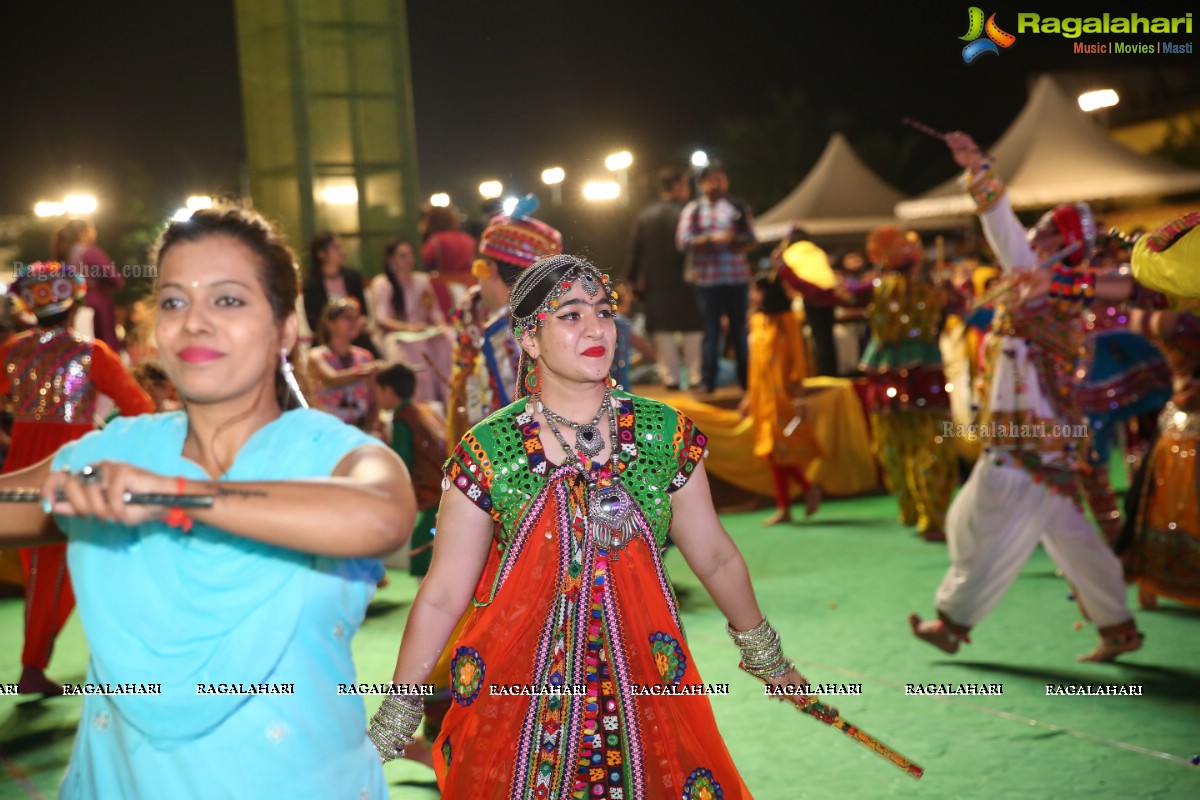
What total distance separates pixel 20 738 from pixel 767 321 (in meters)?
6.26

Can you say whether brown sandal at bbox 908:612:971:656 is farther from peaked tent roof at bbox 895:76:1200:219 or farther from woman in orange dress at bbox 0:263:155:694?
peaked tent roof at bbox 895:76:1200:219

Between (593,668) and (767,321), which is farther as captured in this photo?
(767,321)

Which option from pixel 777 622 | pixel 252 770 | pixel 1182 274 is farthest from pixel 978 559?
pixel 252 770

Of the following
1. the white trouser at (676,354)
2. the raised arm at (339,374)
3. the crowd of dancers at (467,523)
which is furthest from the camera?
the white trouser at (676,354)

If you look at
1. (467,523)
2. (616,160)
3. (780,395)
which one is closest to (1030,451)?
(616,160)

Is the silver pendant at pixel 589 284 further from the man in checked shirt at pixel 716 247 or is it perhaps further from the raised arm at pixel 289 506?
the man in checked shirt at pixel 716 247

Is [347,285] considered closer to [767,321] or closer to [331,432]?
[767,321]

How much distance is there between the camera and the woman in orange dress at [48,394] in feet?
17.8

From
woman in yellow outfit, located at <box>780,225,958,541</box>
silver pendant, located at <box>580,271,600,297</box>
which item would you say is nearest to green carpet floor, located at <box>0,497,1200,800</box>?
woman in yellow outfit, located at <box>780,225,958,541</box>

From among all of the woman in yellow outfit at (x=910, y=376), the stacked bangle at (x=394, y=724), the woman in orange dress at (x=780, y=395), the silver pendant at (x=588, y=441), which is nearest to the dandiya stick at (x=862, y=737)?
the silver pendant at (x=588, y=441)

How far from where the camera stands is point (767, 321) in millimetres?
9641

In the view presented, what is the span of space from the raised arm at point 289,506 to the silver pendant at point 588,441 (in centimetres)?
108

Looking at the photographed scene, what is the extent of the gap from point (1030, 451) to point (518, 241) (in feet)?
8.10

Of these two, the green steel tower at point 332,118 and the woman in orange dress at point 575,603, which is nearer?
the woman in orange dress at point 575,603
